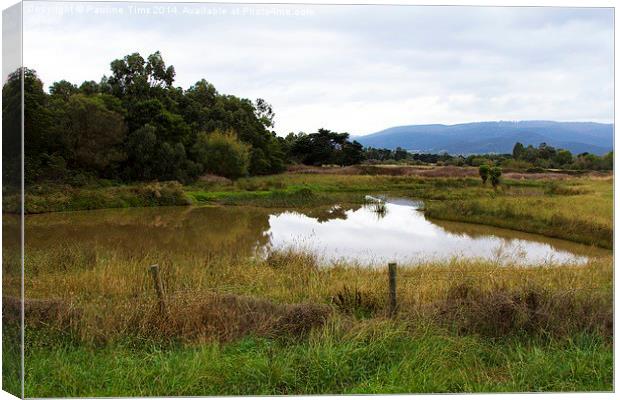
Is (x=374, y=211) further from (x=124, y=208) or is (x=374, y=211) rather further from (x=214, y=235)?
(x=124, y=208)

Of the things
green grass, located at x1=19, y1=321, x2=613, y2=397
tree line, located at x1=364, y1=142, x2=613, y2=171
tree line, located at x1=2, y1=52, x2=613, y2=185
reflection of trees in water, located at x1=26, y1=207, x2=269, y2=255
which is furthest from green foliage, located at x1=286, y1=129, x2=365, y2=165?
green grass, located at x1=19, y1=321, x2=613, y2=397

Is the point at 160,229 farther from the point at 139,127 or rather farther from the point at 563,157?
the point at 563,157

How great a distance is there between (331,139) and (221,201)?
3.84ft

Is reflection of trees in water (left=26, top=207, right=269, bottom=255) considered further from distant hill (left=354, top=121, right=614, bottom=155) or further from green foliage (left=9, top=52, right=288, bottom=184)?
distant hill (left=354, top=121, right=614, bottom=155)

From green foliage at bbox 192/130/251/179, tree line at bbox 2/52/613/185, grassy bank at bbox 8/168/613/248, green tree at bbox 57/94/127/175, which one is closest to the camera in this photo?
tree line at bbox 2/52/613/185

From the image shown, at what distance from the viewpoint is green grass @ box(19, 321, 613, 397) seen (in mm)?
4961

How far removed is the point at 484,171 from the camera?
625 centimetres

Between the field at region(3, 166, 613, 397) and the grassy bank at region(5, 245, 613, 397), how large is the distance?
1 cm

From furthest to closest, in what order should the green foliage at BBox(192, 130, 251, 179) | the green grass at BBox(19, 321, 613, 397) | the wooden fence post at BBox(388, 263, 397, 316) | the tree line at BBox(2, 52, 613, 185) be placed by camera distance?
the green foliage at BBox(192, 130, 251, 179), the tree line at BBox(2, 52, 613, 185), the wooden fence post at BBox(388, 263, 397, 316), the green grass at BBox(19, 321, 613, 397)

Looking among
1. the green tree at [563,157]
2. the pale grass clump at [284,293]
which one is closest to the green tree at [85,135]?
the pale grass clump at [284,293]

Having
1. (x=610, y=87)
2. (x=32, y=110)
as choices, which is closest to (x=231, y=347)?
(x=32, y=110)

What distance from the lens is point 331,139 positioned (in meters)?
5.98

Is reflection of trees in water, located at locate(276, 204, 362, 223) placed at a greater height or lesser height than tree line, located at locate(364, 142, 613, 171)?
lesser

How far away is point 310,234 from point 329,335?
1.28 m
